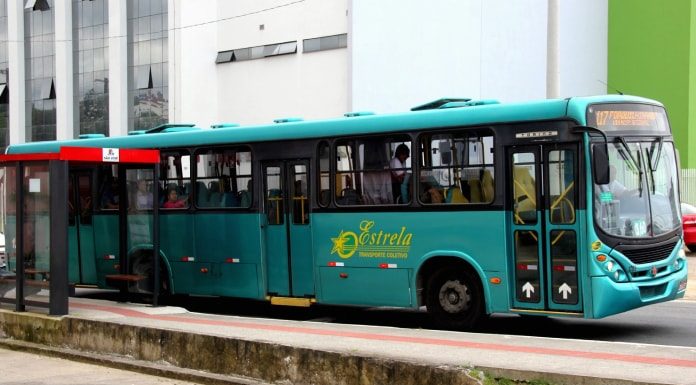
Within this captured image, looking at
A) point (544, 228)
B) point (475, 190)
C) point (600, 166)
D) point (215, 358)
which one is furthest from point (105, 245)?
point (600, 166)

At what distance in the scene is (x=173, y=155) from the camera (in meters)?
16.7

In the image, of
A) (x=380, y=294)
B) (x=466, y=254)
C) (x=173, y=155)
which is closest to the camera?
(x=466, y=254)

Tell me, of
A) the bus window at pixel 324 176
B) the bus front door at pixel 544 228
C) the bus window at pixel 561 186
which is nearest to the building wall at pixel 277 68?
the bus window at pixel 324 176

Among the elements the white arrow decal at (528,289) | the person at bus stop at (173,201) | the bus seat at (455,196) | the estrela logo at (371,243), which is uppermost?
the bus seat at (455,196)

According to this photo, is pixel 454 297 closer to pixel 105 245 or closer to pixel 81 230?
pixel 105 245

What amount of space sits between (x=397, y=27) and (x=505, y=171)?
83.2 feet

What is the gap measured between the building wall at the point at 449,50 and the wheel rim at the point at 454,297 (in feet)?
76.6

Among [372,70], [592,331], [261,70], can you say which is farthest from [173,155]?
[261,70]

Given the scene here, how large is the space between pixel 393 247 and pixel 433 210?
0.85 m

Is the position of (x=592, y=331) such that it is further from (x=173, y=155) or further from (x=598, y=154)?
(x=173, y=155)

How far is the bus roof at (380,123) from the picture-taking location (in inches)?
481

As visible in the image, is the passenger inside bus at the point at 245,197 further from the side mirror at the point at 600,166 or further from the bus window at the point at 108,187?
the side mirror at the point at 600,166

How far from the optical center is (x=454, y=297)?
1313 centimetres

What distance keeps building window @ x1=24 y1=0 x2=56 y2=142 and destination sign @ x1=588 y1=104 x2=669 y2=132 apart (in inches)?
1530
